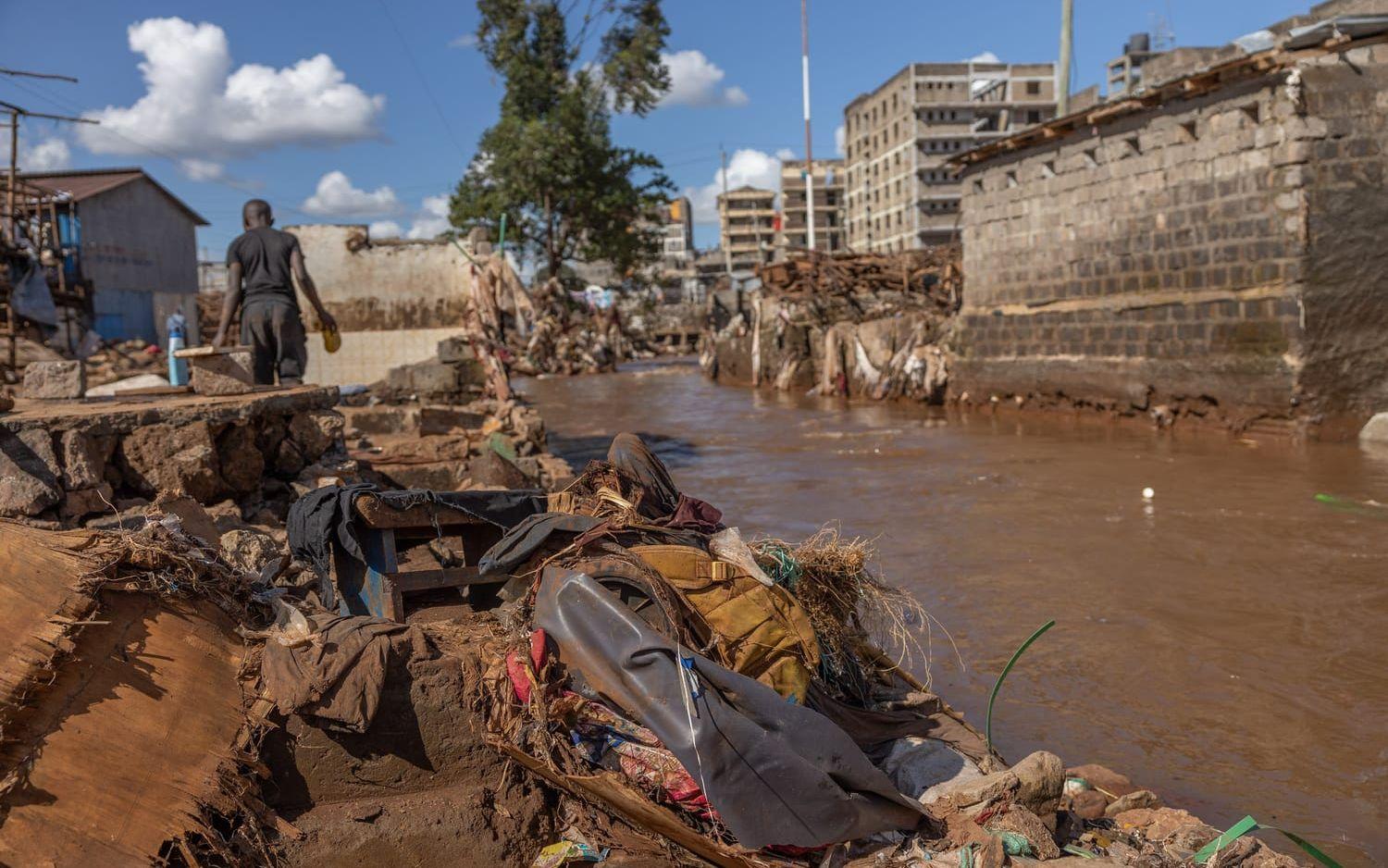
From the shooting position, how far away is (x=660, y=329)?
44781 mm

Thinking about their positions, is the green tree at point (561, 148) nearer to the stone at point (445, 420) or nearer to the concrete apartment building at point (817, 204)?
the stone at point (445, 420)

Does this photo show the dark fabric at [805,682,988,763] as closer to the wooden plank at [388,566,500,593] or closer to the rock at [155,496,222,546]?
the wooden plank at [388,566,500,593]

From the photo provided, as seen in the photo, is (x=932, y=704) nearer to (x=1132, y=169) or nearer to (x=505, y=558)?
(x=505, y=558)

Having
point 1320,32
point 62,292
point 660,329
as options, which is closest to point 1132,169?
point 1320,32

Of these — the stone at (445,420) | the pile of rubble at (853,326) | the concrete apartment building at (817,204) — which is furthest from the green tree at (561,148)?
the concrete apartment building at (817,204)

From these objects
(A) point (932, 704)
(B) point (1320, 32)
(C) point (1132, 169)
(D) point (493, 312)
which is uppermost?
(B) point (1320, 32)

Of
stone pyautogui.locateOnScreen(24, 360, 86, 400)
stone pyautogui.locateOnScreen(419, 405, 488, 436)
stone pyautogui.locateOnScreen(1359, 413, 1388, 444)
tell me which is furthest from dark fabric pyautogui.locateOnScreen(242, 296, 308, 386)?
stone pyautogui.locateOnScreen(1359, 413, 1388, 444)

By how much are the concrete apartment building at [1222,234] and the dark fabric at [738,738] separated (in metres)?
9.52

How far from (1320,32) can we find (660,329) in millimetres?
35687

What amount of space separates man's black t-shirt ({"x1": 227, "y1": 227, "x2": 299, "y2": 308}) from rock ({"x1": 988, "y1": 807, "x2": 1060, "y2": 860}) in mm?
6298

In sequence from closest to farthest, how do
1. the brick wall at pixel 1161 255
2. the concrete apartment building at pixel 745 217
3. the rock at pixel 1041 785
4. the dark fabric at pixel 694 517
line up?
1. the rock at pixel 1041 785
2. the dark fabric at pixel 694 517
3. the brick wall at pixel 1161 255
4. the concrete apartment building at pixel 745 217

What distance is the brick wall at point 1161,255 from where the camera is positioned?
34.3 ft

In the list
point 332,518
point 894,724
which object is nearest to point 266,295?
point 332,518

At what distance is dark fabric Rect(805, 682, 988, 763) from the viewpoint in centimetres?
353
